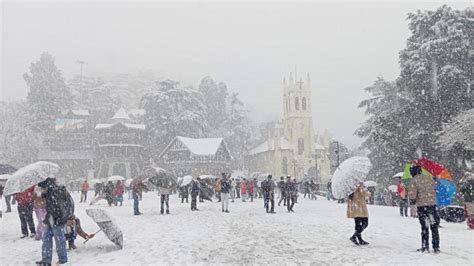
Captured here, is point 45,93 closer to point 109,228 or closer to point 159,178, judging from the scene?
point 159,178

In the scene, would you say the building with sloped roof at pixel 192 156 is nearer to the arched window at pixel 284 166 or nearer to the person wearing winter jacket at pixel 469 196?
the arched window at pixel 284 166

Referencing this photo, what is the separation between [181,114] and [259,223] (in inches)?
2035

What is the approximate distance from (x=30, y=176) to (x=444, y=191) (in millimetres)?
10030

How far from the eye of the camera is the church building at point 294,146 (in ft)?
268

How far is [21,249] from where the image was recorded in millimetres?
9648

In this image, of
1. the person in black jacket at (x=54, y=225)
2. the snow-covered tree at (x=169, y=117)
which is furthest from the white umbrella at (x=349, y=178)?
the snow-covered tree at (x=169, y=117)

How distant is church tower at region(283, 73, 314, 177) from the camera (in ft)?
277

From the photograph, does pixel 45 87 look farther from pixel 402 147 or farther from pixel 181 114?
pixel 402 147

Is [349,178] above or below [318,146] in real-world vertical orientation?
below

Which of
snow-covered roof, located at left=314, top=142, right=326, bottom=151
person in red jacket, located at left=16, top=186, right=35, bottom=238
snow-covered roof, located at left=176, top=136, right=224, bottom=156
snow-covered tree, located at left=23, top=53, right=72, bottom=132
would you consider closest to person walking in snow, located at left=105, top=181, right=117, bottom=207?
person in red jacket, located at left=16, top=186, right=35, bottom=238

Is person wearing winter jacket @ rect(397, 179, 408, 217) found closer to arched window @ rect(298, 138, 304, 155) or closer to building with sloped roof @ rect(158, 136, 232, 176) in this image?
building with sloped roof @ rect(158, 136, 232, 176)

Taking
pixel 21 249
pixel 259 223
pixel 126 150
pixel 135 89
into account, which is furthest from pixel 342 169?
pixel 135 89

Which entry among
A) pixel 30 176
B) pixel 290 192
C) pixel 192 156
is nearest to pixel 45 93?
pixel 192 156

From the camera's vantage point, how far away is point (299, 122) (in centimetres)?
8738
